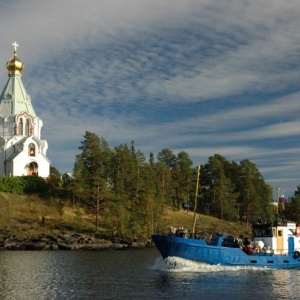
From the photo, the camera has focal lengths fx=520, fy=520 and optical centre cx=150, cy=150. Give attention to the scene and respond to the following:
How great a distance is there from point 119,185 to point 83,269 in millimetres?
51322

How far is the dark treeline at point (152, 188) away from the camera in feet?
319

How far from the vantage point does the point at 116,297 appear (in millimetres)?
35906

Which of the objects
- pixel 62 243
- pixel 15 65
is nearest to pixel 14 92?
pixel 15 65

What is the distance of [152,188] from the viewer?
4232 inches

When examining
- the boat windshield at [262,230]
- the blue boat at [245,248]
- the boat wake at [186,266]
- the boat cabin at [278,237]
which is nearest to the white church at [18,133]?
the boat windshield at [262,230]

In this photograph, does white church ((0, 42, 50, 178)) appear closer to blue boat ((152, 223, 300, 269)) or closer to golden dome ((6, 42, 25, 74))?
golden dome ((6, 42, 25, 74))

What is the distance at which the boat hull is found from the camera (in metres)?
49.6

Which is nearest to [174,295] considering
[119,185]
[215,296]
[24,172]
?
[215,296]

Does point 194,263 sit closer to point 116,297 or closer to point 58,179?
point 116,297

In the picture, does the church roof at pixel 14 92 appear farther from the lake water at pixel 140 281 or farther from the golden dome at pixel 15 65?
the lake water at pixel 140 281

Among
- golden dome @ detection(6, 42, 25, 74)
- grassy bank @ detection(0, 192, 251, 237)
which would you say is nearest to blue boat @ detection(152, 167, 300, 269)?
grassy bank @ detection(0, 192, 251, 237)

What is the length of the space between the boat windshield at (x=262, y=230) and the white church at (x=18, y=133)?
221 feet

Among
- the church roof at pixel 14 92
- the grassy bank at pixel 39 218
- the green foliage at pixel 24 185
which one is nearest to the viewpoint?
the grassy bank at pixel 39 218

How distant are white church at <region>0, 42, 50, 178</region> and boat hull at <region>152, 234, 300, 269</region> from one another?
68954 mm
